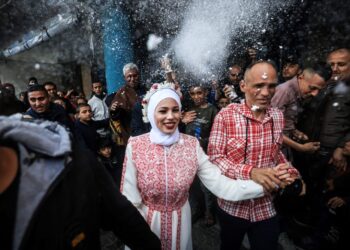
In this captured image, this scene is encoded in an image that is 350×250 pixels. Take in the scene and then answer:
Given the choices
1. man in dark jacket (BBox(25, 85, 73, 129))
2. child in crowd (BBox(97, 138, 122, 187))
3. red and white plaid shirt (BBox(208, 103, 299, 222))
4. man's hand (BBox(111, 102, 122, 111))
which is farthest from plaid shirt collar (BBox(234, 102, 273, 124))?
man in dark jacket (BBox(25, 85, 73, 129))

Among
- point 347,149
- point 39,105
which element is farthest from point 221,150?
point 39,105

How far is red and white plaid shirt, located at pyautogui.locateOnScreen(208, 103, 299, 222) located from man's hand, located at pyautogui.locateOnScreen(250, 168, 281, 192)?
7.0 inches

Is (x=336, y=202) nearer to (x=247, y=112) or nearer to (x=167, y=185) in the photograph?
(x=247, y=112)

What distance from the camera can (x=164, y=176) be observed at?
2.24 metres

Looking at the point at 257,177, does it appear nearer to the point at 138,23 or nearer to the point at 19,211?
the point at 19,211

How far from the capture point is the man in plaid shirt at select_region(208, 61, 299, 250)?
235cm

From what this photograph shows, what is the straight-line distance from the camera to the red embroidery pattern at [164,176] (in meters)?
2.23

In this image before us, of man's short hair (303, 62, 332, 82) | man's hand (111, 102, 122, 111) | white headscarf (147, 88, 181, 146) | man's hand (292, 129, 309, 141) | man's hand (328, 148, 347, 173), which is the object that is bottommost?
man's hand (328, 148, 347, 173)

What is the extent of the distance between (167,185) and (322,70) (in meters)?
2.63

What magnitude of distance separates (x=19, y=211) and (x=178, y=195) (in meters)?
1.45

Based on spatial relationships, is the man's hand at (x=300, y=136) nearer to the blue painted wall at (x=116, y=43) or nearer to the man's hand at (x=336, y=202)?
the man's hand at (x=336, y=202)

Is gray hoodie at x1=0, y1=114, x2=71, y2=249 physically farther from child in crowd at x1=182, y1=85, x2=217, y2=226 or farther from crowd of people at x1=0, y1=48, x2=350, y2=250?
child in crowd at x1=182, y1=85, x2=217, y2=226

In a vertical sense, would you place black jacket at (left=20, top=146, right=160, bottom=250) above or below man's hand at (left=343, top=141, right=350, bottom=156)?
above

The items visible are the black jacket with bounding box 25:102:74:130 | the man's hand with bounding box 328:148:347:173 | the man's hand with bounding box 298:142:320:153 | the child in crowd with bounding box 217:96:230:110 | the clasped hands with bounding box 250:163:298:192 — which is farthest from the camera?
the child in crowd with bounding box 217:96:230:110
